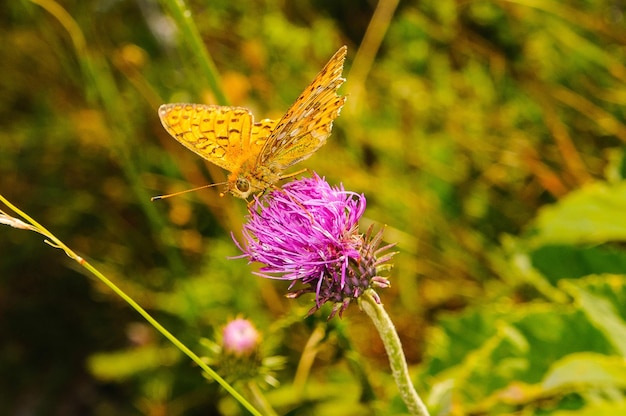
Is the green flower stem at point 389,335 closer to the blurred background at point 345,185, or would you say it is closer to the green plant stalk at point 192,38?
the blurred background at point 345,185

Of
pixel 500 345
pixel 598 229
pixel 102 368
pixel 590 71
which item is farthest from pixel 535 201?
pixel 102 368

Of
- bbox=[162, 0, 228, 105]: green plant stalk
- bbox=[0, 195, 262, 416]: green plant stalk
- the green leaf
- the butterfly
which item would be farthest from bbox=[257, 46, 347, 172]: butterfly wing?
the green leaf

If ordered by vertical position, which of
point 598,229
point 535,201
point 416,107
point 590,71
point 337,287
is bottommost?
point 337,287

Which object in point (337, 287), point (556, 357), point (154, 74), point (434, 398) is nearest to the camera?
point (337, 287)

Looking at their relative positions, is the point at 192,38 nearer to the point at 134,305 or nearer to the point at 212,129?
the point at 212,129

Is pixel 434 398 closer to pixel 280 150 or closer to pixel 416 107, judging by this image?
pixel 280 150

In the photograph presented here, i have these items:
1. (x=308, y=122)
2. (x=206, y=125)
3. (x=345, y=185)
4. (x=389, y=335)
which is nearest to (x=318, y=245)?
(x=389, y=335)

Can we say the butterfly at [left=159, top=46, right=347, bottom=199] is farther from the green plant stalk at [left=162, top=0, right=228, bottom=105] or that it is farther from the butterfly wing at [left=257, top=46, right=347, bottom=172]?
the green plant stalk at [left=162, top=0, right=228, bottom=105]
